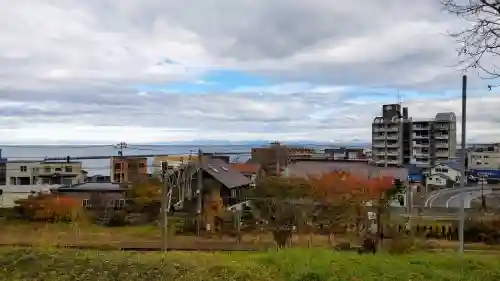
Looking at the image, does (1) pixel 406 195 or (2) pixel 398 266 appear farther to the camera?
(1) pixel 406 195

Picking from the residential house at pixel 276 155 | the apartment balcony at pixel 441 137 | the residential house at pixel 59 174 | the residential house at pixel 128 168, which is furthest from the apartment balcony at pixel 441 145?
the residential house at pixel 59 174

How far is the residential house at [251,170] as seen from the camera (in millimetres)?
18216

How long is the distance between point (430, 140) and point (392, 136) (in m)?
2.60

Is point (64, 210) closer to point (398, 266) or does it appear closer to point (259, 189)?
point (259, 189)

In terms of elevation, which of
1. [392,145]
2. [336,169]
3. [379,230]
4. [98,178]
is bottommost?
[379,230]

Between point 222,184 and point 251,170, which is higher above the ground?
point 251,170

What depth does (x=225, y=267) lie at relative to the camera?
387 centimetres

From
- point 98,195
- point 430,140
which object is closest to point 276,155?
point 98,195

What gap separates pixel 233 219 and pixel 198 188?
2.25 m

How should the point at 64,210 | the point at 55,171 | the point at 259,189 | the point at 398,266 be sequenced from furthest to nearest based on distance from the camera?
the point at 55,171, the point at 259,189, the point at 64,210, the point at 398,266

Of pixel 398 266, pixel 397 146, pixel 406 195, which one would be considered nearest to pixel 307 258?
pixel 398 266

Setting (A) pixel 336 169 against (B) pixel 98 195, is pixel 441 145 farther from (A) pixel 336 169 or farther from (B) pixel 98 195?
(B) pixel 98 195

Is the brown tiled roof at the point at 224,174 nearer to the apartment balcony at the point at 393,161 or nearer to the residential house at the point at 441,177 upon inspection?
the residential house at the point at 441,177

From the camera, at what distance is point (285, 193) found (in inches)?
527
